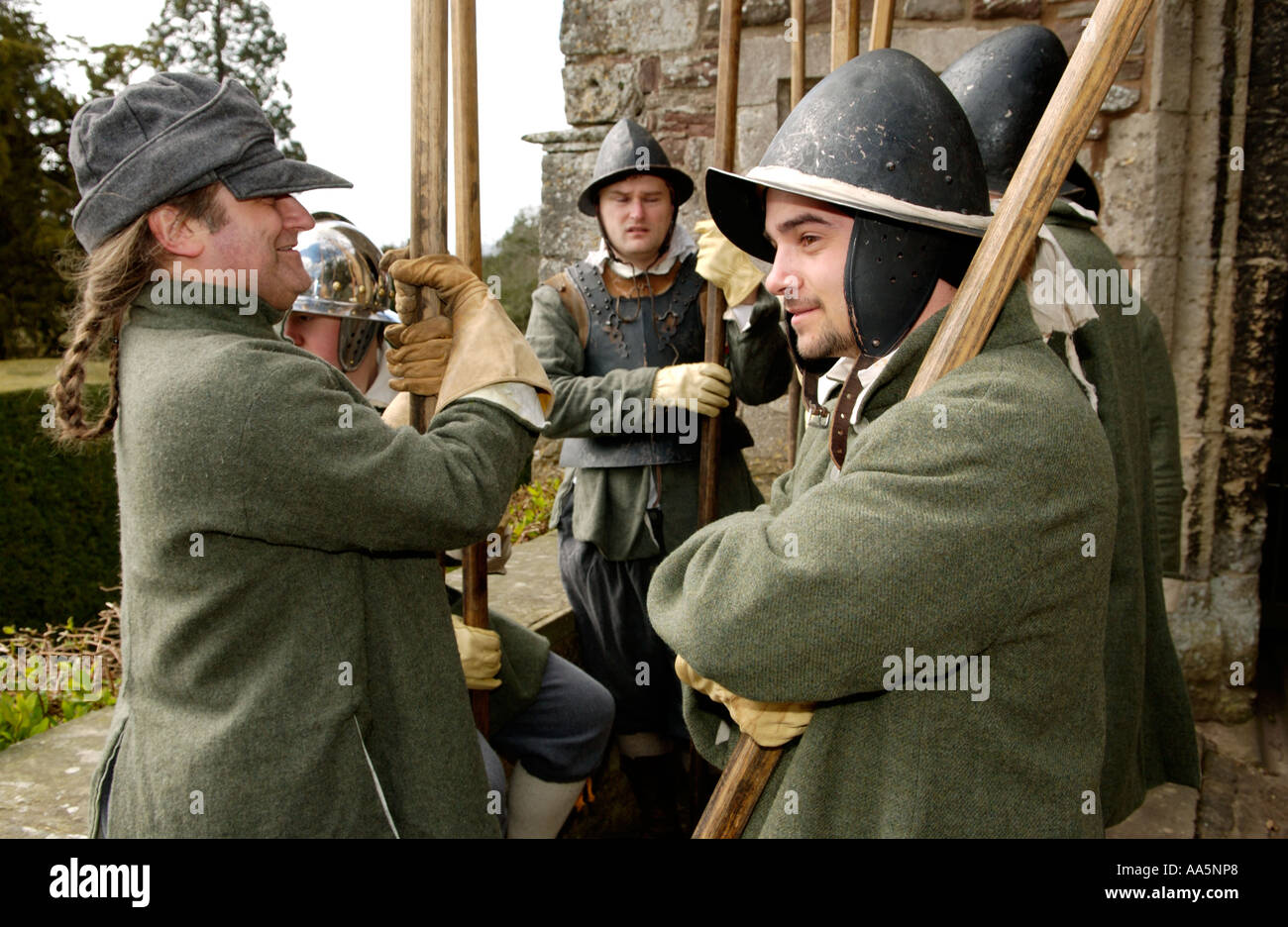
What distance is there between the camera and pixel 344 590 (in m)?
1.69

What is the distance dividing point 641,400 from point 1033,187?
1968 mm

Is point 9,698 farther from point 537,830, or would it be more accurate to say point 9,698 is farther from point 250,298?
point 250,298

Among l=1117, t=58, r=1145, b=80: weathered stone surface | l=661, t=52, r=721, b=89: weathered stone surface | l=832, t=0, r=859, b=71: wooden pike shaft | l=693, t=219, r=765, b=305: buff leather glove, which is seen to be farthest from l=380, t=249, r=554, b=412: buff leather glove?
l=1117, t=58, r=1145, b=80: weathered stone surface

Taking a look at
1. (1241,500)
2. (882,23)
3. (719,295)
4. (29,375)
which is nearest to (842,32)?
(882,23)

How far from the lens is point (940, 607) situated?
127 cm

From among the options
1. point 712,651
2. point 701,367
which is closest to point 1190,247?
point 701,367

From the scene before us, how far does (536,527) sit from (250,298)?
419 centimetres

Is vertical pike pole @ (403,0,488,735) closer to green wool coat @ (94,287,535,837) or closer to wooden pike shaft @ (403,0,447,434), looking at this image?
wooden pike shaft @ (403,0,447,434)

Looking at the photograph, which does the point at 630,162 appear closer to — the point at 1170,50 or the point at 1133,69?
the point at 1133,69

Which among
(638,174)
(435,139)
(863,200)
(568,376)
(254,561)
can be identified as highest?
(638,174)

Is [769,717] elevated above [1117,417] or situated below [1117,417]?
below

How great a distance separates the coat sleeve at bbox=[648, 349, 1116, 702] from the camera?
126cm

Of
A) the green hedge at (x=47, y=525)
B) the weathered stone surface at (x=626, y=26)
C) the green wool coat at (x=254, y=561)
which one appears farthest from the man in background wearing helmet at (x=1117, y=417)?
the green hedge at (x=47, y=525)

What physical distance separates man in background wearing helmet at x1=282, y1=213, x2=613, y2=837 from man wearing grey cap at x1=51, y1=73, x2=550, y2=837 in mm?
668
